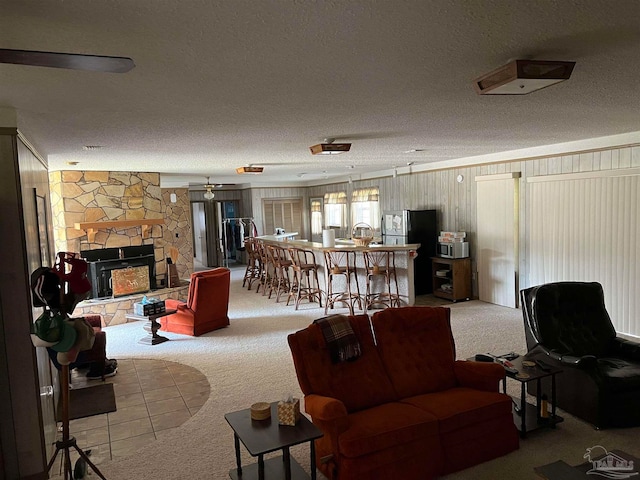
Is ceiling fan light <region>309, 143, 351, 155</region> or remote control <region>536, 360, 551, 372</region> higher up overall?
ceiling fan light <region>309, 143, 351, 155</region>

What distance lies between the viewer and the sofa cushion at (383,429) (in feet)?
8.74

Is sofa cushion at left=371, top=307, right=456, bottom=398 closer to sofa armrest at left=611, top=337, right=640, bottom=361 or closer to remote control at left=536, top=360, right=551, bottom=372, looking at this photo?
remote control at left=536, top=360, right=551, bottom=372

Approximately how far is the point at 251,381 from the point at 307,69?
10.5 ft

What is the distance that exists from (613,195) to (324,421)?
4641mm

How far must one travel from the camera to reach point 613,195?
5.46 meters

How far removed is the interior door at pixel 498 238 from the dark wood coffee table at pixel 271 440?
16.7 feet

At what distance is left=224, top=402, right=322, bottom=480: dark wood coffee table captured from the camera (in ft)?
8.18

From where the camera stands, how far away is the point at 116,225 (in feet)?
23.9

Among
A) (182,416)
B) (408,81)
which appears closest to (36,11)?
(408,81)

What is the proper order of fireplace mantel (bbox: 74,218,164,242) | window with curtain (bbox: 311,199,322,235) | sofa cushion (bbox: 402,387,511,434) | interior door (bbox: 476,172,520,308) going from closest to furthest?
sofa cushion (bbox: 402,387,511,434) < interior door (bbox: 476,172,520,308) < fireplace mantel (bbox: 74,218,164,242) < window with curtain (bbox: 311,199,322,235)

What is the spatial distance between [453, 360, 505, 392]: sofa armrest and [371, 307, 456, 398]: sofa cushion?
62mm

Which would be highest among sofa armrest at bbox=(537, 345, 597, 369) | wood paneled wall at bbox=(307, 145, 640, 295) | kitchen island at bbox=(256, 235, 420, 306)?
wood paneled wall at bbox=(307, 145, 640, 295)

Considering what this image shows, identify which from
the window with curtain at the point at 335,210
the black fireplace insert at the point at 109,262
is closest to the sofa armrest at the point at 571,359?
the black fireplace insert at the point at 109,262

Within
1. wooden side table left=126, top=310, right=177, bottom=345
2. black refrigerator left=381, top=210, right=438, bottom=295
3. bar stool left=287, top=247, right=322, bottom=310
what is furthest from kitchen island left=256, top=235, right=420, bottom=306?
wooden side table left=126, top=310, right=177, bottom=345
